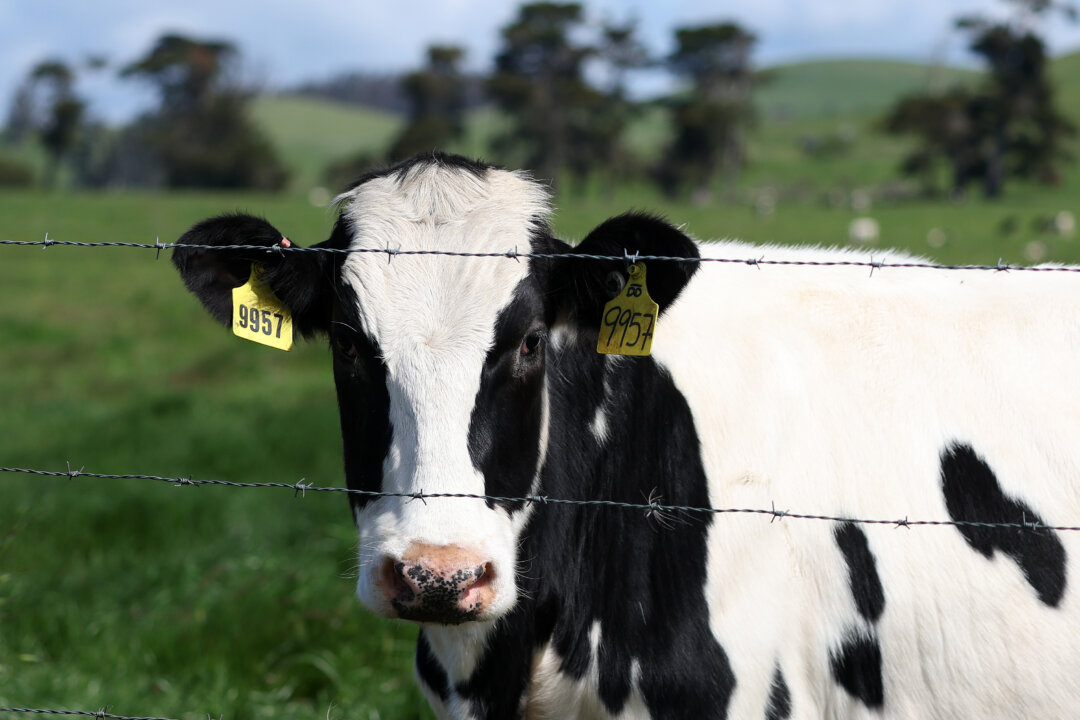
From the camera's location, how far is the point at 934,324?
3543 millimetres

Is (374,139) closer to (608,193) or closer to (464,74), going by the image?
(464,74)

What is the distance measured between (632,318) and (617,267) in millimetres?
162

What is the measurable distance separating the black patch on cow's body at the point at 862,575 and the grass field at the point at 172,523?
5.56ft

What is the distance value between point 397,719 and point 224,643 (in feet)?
4.26

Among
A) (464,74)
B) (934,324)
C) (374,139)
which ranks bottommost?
(934,324)

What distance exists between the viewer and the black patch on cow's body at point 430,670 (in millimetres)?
3449

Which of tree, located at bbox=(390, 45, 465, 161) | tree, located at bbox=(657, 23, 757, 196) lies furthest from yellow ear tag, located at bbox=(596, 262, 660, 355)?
tree, located at bbox=(390, 45, 465, 161)

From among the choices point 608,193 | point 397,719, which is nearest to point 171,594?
point 397,719

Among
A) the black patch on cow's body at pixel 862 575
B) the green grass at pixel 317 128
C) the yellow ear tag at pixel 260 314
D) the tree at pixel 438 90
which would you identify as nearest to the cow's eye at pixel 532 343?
the yellow ear tag at pixel 260 314

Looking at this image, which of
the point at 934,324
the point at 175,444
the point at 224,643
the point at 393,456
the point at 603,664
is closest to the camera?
the point at 393,456

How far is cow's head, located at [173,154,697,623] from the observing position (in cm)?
269

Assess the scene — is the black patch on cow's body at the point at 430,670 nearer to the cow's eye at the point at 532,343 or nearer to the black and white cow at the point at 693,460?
the black and white cow at the point at 693,460

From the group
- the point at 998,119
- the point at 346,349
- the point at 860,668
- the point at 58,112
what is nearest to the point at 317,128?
the point at 58,112

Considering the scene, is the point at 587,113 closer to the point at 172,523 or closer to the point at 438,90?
the point at 438,90
